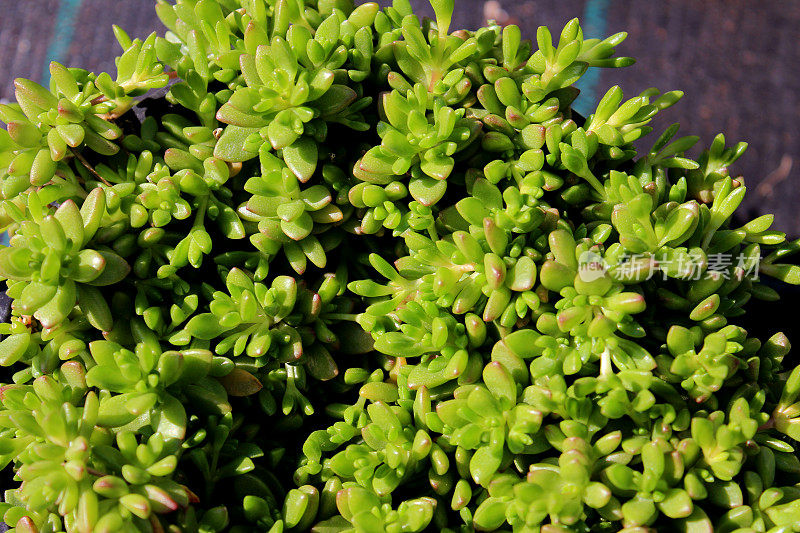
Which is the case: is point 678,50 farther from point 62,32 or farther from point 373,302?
point 62,32

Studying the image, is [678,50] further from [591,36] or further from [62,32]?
[62,32]

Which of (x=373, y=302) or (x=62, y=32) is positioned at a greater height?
(x=62, y=32)

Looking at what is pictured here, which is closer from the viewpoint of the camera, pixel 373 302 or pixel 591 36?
pixel 373 302

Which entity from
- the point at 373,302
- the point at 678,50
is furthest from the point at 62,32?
the point at 678,50

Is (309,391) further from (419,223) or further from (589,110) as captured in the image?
(589,110)

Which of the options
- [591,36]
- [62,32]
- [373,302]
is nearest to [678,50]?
[591,36]

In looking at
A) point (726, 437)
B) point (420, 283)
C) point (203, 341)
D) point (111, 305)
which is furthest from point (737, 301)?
point (111, 305)

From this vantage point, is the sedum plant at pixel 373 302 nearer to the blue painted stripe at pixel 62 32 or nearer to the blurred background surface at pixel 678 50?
the blurred background surface at pixel 678 50

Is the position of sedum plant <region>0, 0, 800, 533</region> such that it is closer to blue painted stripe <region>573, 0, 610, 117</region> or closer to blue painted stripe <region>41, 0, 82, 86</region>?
blue painted stripe <region>573, 0, 610, 117</region>
